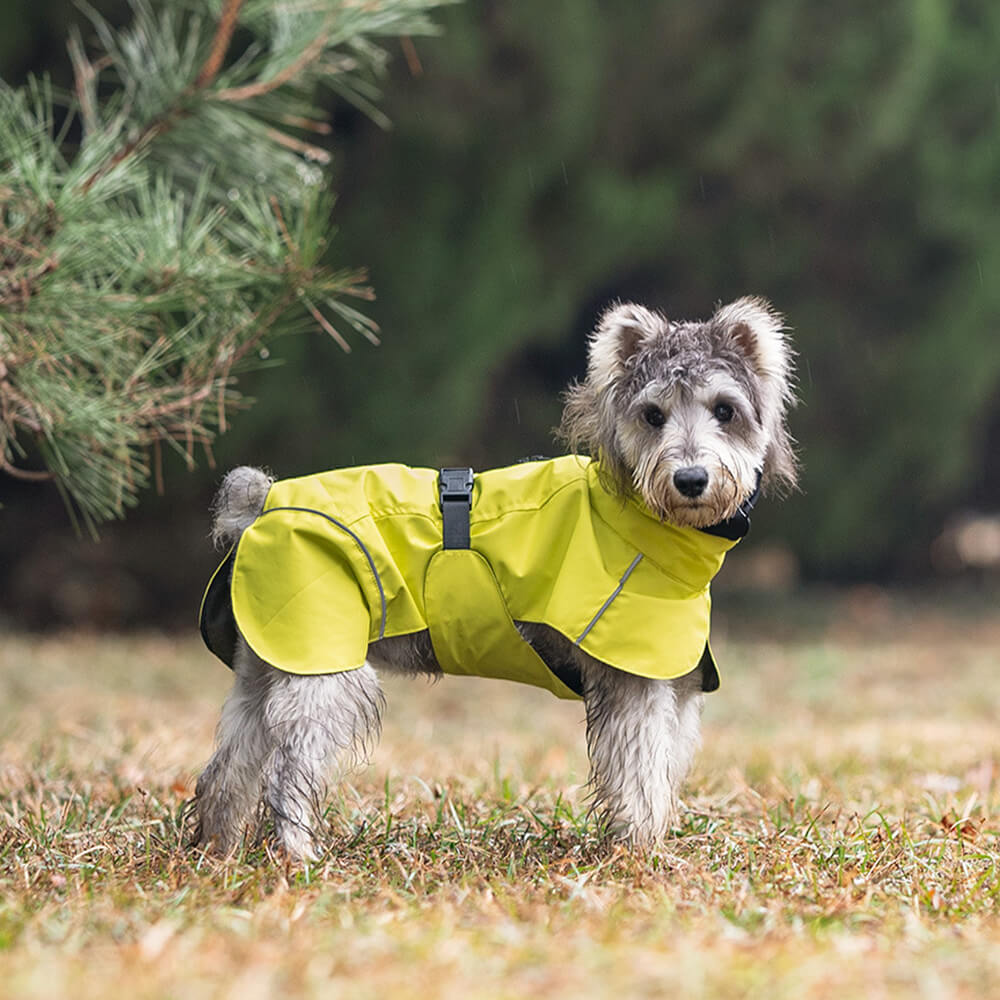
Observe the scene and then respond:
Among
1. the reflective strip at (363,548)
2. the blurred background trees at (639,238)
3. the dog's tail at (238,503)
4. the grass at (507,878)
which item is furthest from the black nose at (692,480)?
the blurred background trees at (639,238)

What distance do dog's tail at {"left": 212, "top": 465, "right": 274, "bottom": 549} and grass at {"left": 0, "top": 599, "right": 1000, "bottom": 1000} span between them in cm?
→ 91

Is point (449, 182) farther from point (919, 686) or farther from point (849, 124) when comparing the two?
point (919, 686)

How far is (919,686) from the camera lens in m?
9.14

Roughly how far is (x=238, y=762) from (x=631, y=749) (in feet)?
3.65

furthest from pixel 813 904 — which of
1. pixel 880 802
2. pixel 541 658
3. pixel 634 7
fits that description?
pixel 634 7

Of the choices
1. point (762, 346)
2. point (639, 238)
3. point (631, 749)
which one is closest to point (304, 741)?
point (631, 749)

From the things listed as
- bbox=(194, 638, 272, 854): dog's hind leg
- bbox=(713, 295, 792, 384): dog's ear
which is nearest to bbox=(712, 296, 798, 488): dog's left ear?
bbox=(713, 295, 792, 384): dog's ear

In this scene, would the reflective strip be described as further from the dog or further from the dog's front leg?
the dog's front leg

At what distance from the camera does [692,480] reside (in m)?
3.48

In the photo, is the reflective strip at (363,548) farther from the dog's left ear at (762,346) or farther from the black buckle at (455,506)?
the dog's left ear at (762,346)

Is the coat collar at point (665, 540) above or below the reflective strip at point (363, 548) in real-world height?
above

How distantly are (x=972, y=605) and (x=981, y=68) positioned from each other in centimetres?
529

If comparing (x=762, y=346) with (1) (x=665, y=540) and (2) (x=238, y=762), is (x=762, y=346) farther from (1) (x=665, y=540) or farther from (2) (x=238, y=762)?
(2) (x=238, y=762)

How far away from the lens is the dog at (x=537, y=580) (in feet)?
11.7
